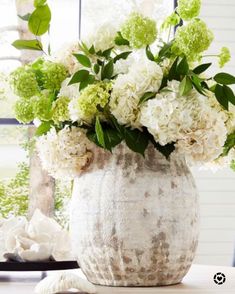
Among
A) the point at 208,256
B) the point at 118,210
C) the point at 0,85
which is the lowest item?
the point at 208,256

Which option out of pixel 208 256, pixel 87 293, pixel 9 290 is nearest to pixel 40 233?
pixel 9 290

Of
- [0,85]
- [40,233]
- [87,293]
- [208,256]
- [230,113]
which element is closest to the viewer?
[87,293]

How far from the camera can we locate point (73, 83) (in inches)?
57.2

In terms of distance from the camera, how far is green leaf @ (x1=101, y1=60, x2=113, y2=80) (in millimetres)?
1481

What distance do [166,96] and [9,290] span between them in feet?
1.55

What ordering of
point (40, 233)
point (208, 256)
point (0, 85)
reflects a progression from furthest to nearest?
point (0, 85) < point (208, 256) < point (40, 233)

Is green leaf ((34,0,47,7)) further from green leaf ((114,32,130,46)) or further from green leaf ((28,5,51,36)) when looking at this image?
green leaf ((114,32,130,46))

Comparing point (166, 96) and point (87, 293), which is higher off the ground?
point (166, 96)

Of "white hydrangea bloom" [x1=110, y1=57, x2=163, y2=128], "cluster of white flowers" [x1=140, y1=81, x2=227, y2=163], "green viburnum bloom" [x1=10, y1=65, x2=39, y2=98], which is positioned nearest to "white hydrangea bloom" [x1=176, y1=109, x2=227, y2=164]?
"cluster of white flowers" [x1=140, y1=81, x2=227, y2=163]

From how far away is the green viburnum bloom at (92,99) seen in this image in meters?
1.42

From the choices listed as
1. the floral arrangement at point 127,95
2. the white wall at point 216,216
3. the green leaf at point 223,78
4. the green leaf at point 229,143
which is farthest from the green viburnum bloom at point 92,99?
the white wall at point 216,216

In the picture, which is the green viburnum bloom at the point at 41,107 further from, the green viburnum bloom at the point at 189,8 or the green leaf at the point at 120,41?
the green viburnum bloom at the point at 189,8

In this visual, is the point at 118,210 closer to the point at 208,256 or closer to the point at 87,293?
the point at 87,293

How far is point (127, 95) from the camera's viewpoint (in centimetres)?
141
